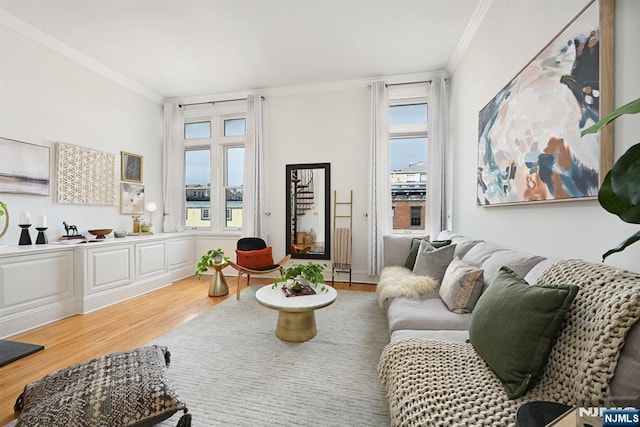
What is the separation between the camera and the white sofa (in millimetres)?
808

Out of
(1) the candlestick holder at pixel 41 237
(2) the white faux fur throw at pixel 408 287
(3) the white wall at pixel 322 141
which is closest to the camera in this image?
(2) the white faux fur throw at pixel 408 287

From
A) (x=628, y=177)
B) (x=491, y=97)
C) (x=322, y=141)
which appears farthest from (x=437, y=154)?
(x=628, y=177)

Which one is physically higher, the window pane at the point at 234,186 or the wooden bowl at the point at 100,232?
the window pane at the point at 234,186

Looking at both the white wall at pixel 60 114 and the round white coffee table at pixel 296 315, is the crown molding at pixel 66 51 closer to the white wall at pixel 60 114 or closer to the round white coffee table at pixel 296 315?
the white wall at pixel 60 114

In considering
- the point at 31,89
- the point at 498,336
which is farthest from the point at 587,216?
the point at 31,89

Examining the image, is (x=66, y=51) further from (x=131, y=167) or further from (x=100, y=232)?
(x=100, y=232)

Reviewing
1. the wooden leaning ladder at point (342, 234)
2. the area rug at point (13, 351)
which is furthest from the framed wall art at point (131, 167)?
the area rug at point (13, 351)

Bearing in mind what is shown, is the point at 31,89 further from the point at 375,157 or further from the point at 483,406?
the point at 483,406

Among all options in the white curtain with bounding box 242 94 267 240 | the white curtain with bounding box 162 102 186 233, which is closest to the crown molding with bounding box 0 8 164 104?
the white curtain with bounding box 162 102 186 233

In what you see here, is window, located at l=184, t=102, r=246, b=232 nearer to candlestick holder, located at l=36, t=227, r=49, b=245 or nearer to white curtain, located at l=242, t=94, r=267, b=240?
white curtain, located at l=242, t=94, r=267, b=240

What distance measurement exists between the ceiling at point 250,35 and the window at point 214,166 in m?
0.81

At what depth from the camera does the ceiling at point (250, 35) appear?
281cm

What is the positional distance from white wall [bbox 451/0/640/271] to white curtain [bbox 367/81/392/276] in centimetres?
94

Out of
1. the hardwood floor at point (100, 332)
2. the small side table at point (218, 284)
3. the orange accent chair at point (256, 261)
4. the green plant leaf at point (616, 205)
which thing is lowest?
the hardwood floor at point (100, 332)
